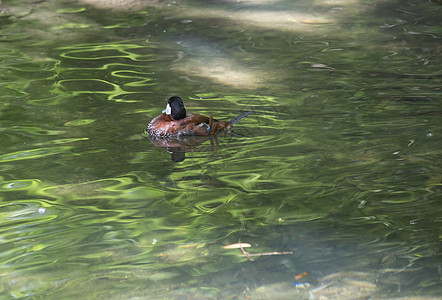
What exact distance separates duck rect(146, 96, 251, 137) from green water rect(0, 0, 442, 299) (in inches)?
5.9

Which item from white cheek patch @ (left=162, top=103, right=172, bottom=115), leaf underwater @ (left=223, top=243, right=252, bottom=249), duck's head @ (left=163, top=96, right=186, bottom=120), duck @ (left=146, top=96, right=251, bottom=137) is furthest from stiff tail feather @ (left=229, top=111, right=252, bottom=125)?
leaf underwater @ (left=223, top=243, right=252, bottom=249)

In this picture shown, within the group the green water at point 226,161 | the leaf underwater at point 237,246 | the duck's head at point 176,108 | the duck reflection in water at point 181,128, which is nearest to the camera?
the green water at point 226,161

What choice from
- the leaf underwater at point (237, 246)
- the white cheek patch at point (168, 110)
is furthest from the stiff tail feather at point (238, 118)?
the leaf underwater at point (237, 246)

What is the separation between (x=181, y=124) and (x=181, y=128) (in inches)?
1.5

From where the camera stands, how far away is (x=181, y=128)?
20.2 ft

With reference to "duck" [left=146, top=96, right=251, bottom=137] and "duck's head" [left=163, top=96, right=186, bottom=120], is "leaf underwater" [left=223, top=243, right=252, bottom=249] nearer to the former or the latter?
"duck" [left=146, top=96, right=251, bottom=137]

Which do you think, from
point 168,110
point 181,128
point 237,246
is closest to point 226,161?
point 181,128

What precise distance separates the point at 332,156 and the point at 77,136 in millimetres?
2307

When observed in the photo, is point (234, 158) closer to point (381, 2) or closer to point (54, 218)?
point (54, 218)

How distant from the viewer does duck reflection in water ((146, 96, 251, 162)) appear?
19.8ft

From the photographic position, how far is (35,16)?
10.4 meters

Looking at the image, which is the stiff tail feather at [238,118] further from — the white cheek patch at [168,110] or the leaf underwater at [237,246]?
the leaf underwater at [237,246]

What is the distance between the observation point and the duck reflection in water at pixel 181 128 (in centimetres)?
604

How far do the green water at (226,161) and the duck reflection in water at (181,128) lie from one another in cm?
14
